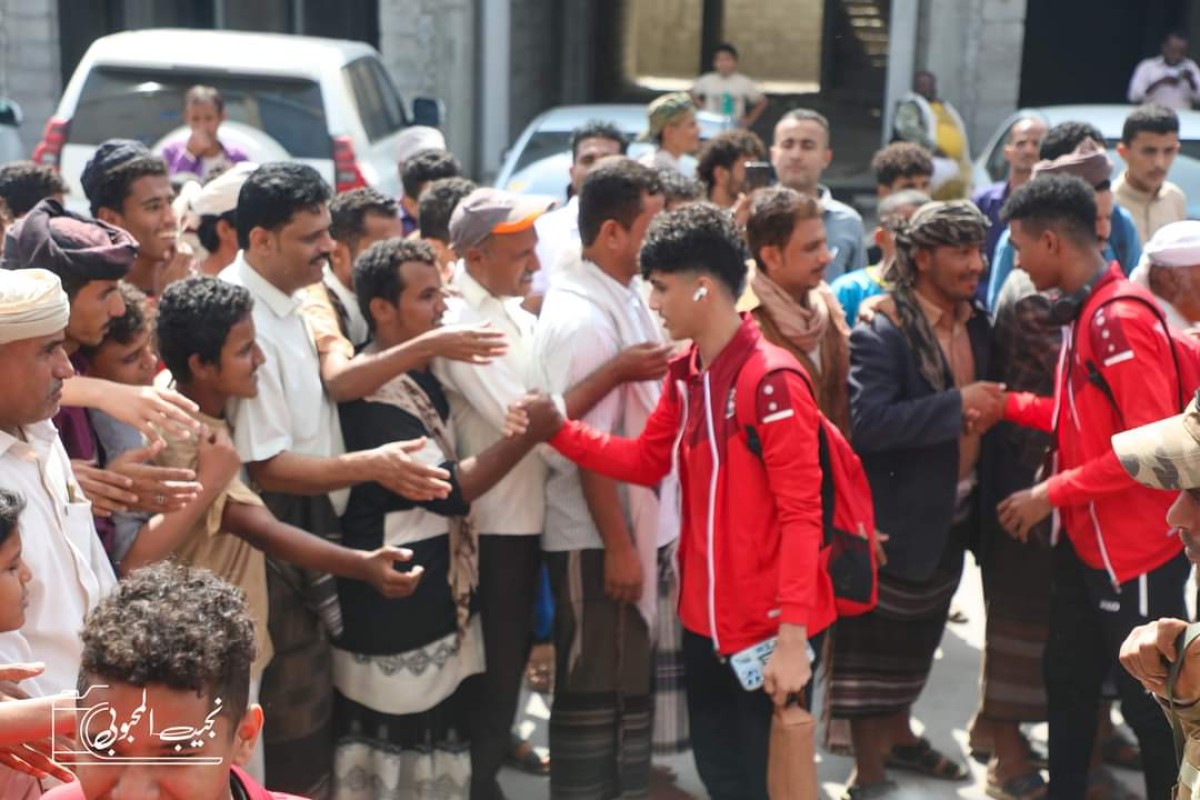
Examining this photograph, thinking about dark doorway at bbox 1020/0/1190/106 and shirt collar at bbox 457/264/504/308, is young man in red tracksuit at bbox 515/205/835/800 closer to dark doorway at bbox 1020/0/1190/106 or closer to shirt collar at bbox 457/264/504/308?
shirt collar at bbox 457/264/504/308

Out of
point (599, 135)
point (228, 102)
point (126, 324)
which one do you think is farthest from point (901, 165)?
point (126, 324)

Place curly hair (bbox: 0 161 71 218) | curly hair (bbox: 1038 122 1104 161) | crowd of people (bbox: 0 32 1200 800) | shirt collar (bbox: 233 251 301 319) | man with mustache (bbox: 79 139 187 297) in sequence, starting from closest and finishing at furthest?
crowd of people (bbox: 0 32 1200 800) < shirt collar (bbox: 233 251 301 319) < man with mustache (bbox: 79 139 187 297) < curly hair (bbox: 0 161 71 218) < curly hair (bbox: 1038 122 1104 161)

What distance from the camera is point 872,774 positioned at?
510 cm

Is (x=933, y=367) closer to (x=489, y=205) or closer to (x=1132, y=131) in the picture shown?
(x=489, y=205)

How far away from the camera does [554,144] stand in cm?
1131

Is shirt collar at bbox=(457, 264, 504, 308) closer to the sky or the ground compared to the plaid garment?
closer to the sky

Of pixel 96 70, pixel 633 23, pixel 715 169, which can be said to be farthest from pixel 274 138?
pixel 633 23

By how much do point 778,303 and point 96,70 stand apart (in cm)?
577

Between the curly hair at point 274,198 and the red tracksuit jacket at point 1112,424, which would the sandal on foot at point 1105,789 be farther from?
the curly hair at point 274,198

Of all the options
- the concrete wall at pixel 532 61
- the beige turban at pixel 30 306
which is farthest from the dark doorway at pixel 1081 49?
the beige turban at pixel 30 306

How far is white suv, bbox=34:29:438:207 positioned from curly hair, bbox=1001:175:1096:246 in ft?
16.5

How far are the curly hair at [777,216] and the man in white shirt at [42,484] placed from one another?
2.26m

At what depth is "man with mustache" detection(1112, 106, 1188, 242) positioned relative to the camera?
278 inches

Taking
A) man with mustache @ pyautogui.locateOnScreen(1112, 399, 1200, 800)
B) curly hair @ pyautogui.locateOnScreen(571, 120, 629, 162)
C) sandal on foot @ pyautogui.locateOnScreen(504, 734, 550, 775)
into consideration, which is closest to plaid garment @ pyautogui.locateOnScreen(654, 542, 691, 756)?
sandal on foot @ pyautogui.locateOnScreen(504, 734, 550, 775)
